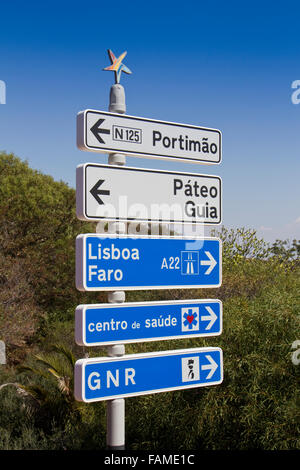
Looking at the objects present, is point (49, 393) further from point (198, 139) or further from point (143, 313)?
point (198, 139)

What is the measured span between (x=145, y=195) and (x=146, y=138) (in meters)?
0.55

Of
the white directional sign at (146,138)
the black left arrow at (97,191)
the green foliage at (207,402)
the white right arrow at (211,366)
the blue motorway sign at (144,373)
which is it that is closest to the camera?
the blue motorway sign at (144,373)

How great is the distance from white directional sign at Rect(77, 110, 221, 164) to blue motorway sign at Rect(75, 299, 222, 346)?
4.59ft

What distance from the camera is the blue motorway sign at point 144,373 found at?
15.6 ft

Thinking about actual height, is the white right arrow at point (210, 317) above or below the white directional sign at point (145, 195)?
below

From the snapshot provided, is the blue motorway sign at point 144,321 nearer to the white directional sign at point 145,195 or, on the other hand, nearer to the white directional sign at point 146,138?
the white directional sign at point 145,195

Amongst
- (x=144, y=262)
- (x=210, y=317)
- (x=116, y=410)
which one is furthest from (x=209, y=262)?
(x=116, y=410)

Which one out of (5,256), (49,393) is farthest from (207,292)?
(49,393)

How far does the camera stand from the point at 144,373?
509cm

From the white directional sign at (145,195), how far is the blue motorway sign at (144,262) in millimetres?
197

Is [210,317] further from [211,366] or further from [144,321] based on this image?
[144,321]

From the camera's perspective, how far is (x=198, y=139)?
5.71m

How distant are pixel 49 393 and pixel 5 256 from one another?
1040cm

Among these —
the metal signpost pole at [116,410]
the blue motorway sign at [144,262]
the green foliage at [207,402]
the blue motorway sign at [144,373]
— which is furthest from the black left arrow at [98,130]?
the green foliage at [207,402]
